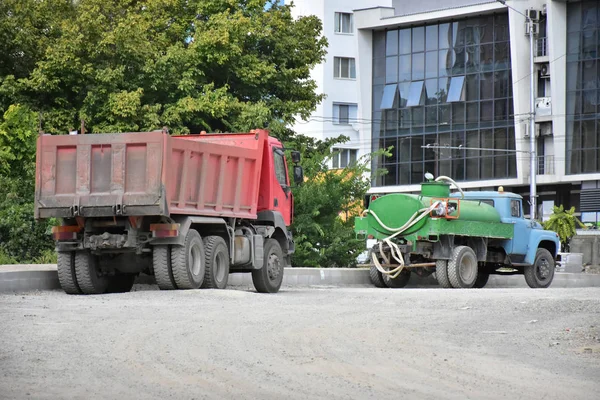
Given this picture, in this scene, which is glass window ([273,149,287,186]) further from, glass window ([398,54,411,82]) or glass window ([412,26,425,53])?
glass window ([398,54,411,82])

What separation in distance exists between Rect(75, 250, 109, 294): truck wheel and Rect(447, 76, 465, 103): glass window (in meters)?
54.5

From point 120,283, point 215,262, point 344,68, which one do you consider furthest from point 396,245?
point 344,68

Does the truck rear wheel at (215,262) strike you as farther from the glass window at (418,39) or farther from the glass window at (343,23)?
the glass window at (343,23)

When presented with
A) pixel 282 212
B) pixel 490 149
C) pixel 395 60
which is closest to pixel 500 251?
pixel 282 212

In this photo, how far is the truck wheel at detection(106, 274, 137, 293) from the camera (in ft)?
71.6

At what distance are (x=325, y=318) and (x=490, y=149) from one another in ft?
183

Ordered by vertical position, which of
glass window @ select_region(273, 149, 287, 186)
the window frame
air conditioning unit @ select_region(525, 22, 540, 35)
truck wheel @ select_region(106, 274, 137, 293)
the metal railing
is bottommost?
truck wheel @ select_region(106, 274, 137, 293)

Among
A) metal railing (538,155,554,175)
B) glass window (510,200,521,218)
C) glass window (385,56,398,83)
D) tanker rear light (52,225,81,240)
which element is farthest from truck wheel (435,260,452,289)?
glass window (385,56,398,83)

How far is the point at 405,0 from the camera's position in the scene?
250 ft

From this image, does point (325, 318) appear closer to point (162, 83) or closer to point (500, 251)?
point (500, 251)

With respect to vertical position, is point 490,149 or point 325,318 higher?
Result: point 490,149

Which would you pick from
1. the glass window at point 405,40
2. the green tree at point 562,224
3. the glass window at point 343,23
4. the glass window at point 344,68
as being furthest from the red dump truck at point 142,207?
the glass window at point 343,23

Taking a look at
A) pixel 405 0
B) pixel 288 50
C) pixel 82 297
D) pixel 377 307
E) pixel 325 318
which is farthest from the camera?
pixel 405 0

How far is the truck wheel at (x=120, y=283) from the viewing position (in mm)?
21828
